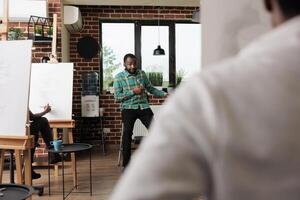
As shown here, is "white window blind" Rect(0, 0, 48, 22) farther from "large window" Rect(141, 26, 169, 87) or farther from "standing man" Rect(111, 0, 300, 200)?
"standing man" Rect(111, 0, 300, 200)

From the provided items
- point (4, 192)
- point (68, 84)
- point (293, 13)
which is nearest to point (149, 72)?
point (68, 84)

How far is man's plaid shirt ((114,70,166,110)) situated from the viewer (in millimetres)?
4793

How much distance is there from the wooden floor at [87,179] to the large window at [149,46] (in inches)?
66.4

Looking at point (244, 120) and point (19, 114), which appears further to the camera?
point (19, 114)

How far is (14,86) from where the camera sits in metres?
2.97

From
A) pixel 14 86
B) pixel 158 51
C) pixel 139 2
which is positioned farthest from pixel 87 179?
pixel 139 2

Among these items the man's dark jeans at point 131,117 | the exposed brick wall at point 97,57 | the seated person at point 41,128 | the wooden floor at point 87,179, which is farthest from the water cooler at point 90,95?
the seated person at point 41,128

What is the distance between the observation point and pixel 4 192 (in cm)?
225

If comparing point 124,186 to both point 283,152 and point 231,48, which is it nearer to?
point 283,152

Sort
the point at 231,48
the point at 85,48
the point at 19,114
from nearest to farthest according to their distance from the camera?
the point at 231,48
the point at 19,114
the point at 85,48

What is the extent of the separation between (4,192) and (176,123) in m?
1.99

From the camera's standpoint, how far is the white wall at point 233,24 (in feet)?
3.64

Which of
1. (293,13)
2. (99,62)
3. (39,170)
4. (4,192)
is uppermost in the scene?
(99,62)

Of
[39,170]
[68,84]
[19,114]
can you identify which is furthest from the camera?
[39,170]
